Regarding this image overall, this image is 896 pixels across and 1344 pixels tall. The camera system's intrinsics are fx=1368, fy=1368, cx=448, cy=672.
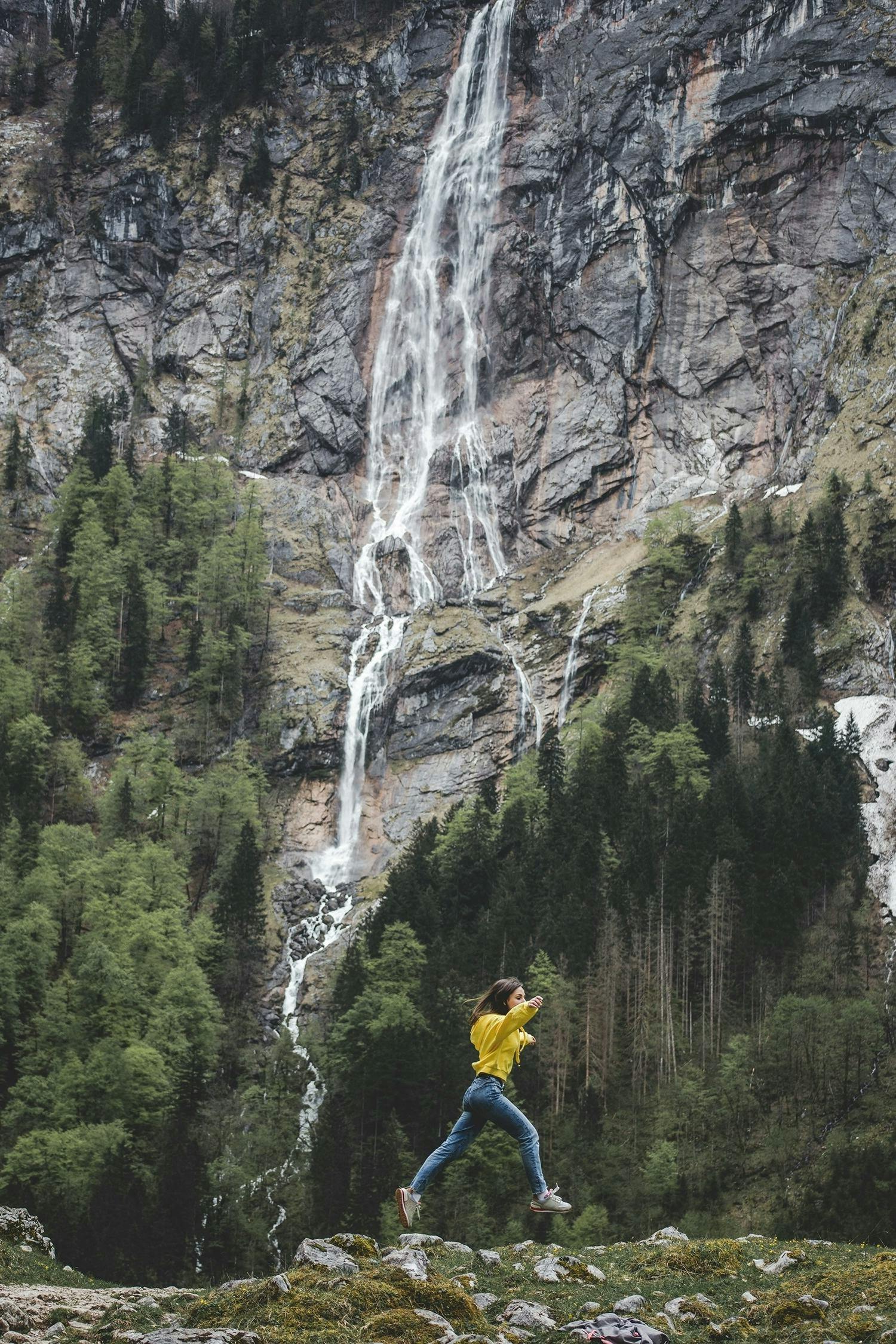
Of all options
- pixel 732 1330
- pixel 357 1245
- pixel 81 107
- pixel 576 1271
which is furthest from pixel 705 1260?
pixel 81 107

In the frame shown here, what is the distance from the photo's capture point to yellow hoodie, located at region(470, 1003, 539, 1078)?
14.9 metres

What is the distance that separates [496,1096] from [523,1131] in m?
0.58

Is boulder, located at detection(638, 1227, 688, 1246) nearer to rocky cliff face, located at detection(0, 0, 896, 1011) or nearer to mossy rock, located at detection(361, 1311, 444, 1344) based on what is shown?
mossy rock, located at detection(361, 1311, 444, 1344)

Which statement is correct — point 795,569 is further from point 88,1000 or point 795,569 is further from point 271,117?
point 271,117

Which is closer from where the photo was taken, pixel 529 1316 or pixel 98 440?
pixel 529 1316

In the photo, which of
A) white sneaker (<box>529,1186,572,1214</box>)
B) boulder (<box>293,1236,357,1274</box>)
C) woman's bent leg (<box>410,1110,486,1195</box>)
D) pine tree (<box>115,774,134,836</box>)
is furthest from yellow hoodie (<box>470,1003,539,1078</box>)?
pine tree (<box>115,774,134,836</box>)

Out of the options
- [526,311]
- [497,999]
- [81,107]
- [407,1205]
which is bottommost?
[407,1205]

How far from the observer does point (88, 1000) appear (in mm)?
63750

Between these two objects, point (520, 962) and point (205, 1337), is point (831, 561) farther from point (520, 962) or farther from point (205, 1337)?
point (205, 1337)

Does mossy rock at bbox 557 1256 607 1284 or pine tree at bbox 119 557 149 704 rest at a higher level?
pine tree at bbox 119 557 149 704

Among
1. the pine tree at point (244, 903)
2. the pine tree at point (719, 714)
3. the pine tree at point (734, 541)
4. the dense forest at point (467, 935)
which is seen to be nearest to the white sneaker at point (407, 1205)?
the dense forest at point (467, 935)

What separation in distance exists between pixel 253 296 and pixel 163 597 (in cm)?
4684

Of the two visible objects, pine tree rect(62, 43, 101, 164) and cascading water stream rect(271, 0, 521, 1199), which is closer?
cascading water stream rect(271, 0, 521, 1199)

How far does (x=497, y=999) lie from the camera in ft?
49.8
